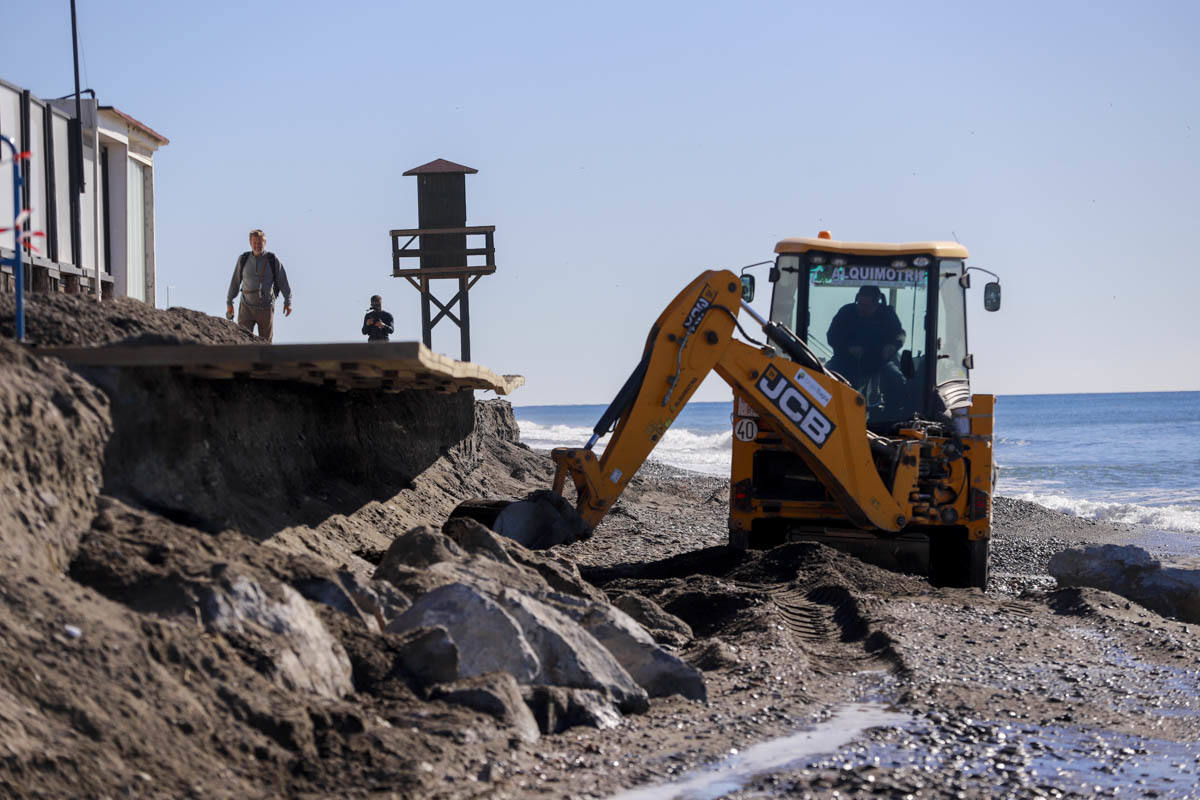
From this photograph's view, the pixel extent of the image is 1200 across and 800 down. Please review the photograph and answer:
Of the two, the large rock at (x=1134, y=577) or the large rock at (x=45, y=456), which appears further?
the large rock at (x=1134, y=577)

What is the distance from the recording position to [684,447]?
190ft

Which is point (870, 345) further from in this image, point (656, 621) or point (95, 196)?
point (95, 196)

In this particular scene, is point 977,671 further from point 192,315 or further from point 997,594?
point 192,315

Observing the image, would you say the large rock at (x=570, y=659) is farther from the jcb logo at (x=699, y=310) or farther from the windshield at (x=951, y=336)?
the windshield at (x=951, y=336)

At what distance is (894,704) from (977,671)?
42.8 inches

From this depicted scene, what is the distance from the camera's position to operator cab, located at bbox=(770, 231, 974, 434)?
38.5 feet

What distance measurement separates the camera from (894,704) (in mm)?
7270

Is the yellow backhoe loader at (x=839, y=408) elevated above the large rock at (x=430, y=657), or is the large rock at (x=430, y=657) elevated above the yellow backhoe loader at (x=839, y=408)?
the yellow backhoe loader at (x=839, y=408)

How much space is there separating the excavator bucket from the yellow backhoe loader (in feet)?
0.24

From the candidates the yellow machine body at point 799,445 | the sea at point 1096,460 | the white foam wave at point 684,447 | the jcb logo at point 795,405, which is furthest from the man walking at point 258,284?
the white foam wave at point 684,447

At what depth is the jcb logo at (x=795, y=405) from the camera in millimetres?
10812

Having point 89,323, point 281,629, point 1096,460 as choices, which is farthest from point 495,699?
point 1096,460

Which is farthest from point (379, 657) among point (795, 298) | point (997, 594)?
point (997, 594)

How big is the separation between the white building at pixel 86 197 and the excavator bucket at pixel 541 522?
13.5ft
